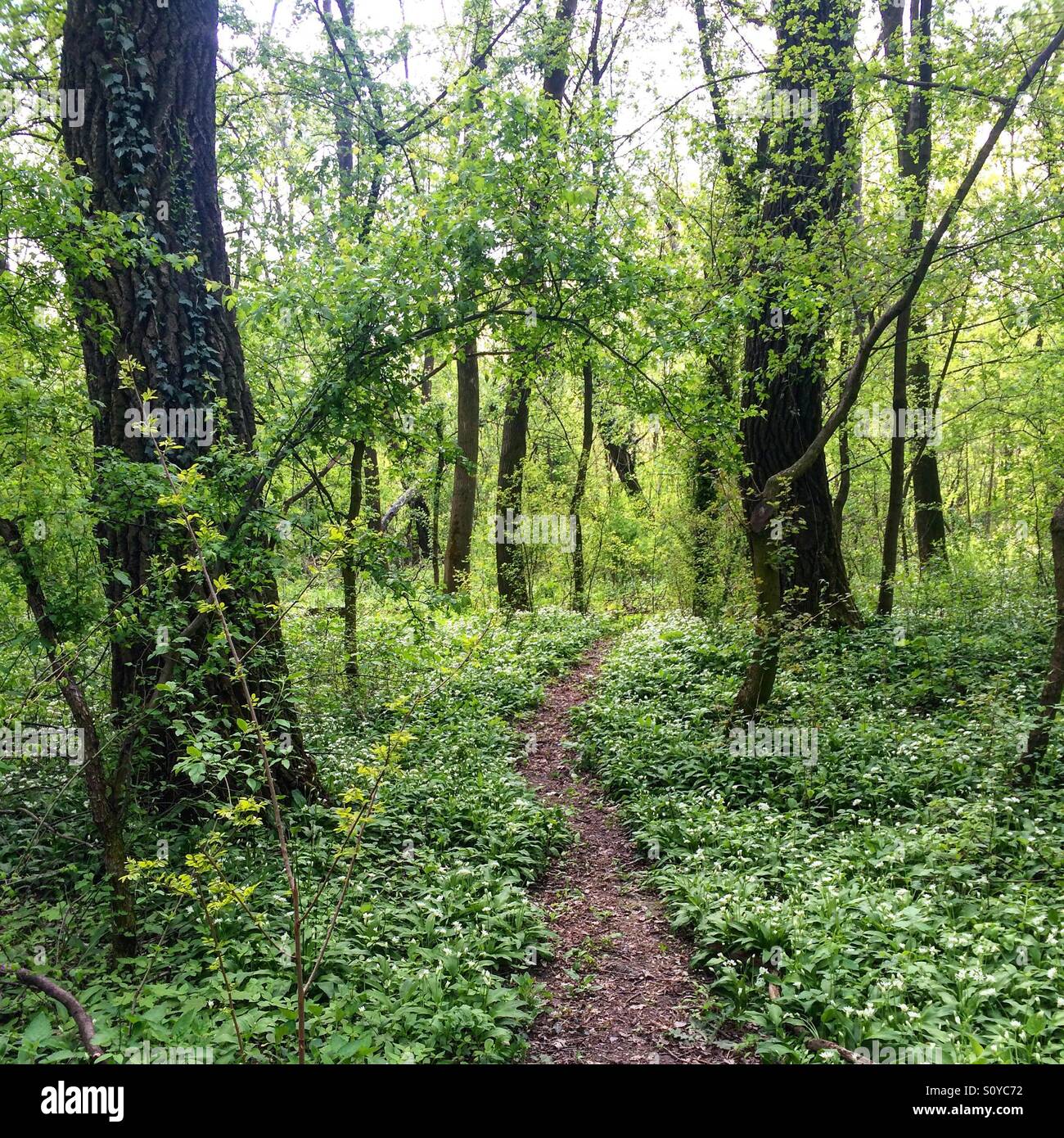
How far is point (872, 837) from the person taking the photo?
17.0 feet

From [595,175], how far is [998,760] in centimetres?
565

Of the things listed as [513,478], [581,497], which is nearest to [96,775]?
[513,478]

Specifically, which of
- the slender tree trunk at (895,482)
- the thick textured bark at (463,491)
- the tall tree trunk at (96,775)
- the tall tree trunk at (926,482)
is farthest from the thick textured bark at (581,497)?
the tall tree trunk at (96,775)

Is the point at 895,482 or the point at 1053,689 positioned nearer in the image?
the point at 1053,689

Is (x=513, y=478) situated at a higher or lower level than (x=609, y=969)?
higher

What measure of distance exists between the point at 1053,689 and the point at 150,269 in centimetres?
763

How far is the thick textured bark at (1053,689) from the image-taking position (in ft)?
18.2

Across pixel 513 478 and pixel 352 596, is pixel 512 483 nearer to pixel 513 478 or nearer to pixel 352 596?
pixel 513 478

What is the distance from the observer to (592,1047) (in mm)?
3746

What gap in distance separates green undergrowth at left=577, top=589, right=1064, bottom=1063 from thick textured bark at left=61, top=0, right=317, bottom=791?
3.43m

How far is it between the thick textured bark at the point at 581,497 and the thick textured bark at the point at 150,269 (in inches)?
396

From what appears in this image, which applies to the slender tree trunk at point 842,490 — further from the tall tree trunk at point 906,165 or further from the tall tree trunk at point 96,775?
the tall tree trunk at point 96,775

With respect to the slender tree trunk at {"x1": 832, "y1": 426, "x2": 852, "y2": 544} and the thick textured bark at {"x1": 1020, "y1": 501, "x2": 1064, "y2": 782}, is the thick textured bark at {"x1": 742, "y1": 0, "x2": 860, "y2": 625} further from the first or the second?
the thick textured bark at {"x1": 1020, "y1": 501, "x2": 1064, "y2": 782}
